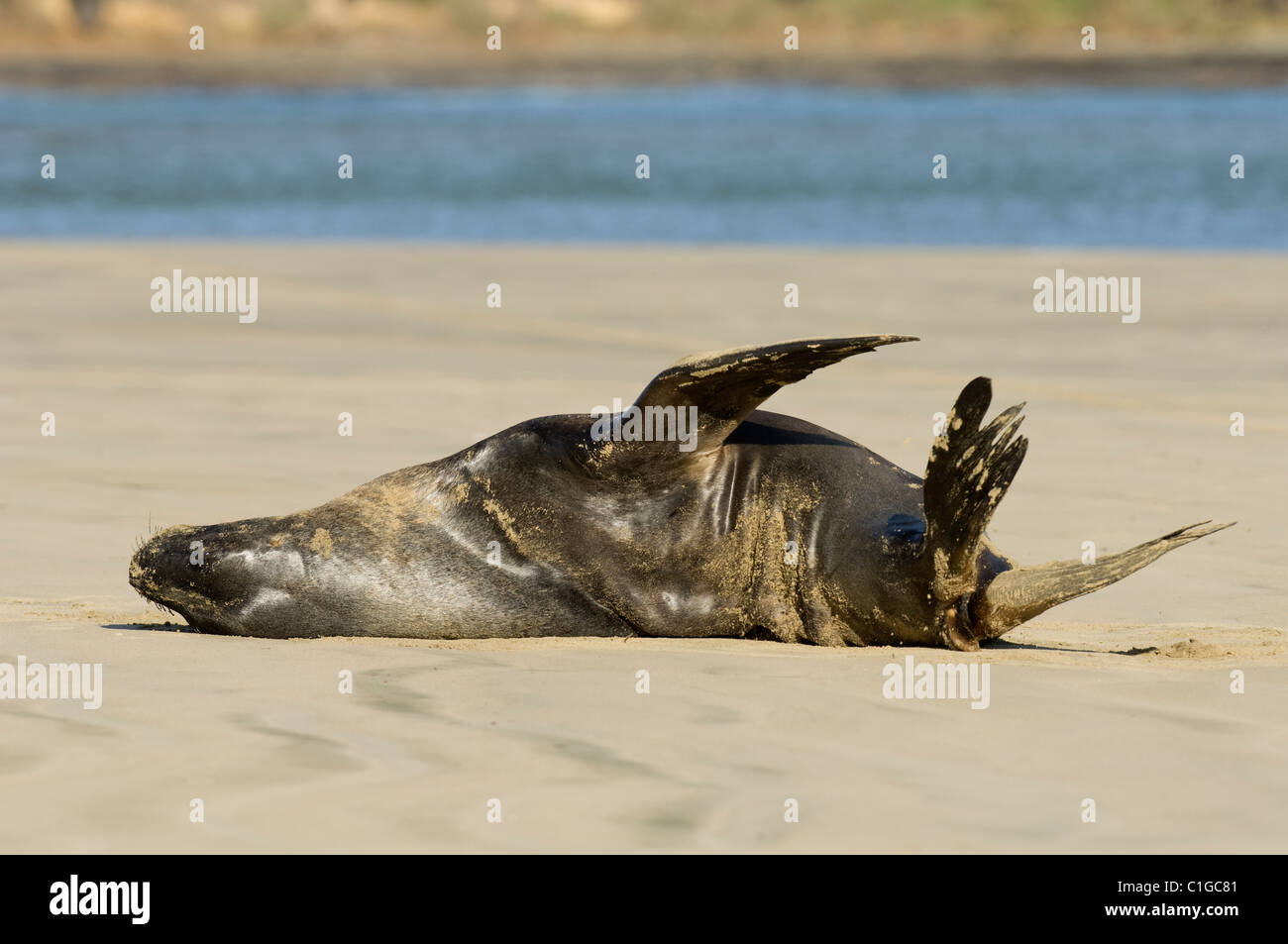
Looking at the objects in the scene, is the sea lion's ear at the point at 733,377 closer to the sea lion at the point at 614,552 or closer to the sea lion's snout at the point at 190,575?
the sea lion at the point at 614,552

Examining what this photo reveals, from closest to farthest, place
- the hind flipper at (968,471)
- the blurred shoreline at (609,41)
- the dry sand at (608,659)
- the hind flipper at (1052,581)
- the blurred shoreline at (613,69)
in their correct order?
the dry sand at (608,659) → the hind flipper at (968,471) → the hind flipper at (1052,581) → the blurred shoreline at (613,69) → the blurred shoreline at (609,41)

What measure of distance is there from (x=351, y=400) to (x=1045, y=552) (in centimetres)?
488

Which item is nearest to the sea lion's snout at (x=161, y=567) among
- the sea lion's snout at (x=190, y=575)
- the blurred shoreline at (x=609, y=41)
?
the sea lion's snout at (x=190, y=575)

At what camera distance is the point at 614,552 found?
584 centimetres

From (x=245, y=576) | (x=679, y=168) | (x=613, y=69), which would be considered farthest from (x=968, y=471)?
(x=613, y=69)

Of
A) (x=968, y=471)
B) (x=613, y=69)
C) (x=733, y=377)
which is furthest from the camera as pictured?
(x=613, y=69)

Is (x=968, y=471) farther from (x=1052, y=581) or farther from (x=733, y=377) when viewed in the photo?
(x=733, y=377)

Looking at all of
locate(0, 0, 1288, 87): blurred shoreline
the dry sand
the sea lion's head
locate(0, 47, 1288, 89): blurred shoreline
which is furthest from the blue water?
the sea lion's head

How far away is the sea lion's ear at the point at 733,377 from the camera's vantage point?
17.7ft

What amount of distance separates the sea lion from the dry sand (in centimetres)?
11

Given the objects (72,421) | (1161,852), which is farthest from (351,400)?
(1161,852)

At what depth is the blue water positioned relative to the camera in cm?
2506

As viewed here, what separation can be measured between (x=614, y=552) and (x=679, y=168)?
1124 inches

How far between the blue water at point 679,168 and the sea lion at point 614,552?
16.7 m
